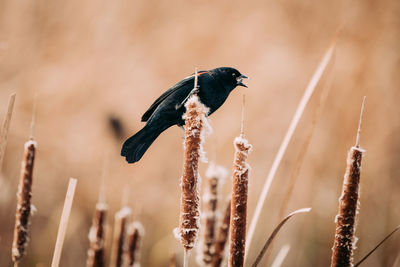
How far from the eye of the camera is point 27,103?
2.46 m

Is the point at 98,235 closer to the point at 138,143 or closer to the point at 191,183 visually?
the point at 138,143

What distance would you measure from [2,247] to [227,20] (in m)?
2.45

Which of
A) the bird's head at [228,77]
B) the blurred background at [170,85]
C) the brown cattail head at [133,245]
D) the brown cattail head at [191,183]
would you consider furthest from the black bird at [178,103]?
the blurred background at [170,85]

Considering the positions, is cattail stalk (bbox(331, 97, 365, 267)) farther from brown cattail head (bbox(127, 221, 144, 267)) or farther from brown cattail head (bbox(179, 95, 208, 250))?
brown cattail head (bbox(127, 221, 144, 267))

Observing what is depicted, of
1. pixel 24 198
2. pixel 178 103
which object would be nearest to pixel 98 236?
pixel 24 198

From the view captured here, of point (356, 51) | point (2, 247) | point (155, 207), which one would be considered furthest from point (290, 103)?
point (2, 247)

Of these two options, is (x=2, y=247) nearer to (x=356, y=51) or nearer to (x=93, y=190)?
(x=93, y=190)

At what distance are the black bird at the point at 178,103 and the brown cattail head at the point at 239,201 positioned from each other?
17 cm

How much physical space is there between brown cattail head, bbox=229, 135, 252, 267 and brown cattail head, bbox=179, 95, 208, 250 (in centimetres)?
8

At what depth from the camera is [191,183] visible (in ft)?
2.04

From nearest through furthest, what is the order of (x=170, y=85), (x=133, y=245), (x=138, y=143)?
(x=138, y=143) < (x=133, y=245) < (x=170, y=85)

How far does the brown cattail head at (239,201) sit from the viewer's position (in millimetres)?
646

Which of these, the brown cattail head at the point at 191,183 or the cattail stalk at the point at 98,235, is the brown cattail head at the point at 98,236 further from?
the brown cattail head at the point at 191,183

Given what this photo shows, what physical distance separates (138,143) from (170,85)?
6.18 feet
